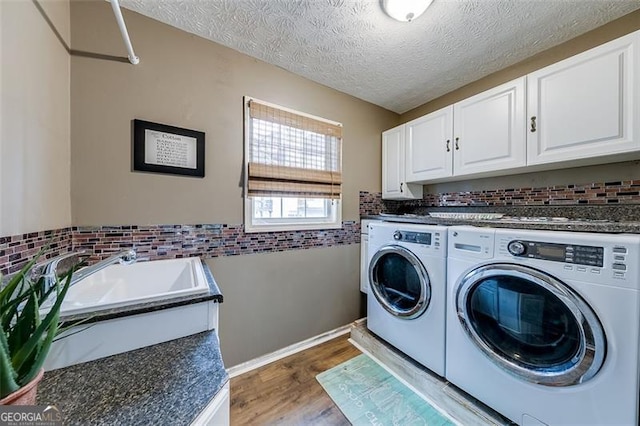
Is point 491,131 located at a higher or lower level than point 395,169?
higher

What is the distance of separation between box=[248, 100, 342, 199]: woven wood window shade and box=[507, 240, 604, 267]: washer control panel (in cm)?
135

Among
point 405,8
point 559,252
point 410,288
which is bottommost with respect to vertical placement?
point 410,288

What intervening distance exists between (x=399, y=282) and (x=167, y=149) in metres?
1.86

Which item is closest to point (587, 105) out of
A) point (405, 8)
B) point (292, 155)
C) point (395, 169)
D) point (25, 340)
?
point (405, 8)

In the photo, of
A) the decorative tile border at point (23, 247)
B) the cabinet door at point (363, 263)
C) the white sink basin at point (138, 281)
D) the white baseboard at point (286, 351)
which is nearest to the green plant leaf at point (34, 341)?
the decorative tile border at point (23, 247)

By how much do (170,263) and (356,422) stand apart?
143 cm

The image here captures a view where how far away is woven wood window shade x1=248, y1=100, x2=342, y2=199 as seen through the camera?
1.75 m

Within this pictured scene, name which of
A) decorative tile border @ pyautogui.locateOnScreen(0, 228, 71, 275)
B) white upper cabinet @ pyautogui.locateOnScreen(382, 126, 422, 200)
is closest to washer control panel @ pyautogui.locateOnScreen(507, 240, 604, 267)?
white upper cabinet @ pyautogui.locateOnScreen(382, 126, 422, 200)

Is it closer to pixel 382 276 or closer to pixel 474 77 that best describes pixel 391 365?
pixel 382 276

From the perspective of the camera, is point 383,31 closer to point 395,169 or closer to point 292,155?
point 292,155

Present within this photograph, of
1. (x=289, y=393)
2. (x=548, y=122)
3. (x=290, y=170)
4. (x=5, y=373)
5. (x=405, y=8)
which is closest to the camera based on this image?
(x=5, y=373)

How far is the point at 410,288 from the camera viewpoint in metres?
1.66

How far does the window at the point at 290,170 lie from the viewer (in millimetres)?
1742

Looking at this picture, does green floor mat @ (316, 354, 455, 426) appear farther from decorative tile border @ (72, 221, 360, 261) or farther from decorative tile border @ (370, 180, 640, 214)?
decorative tile border @ (370, 180, 640, 214)
